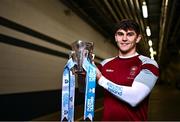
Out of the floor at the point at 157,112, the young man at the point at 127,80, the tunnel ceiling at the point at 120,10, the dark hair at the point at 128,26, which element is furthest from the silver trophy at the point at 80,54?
the tunnel ceiling at the point at 120,10

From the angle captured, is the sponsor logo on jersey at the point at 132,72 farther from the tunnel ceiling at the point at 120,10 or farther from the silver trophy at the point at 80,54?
the tunnel ceiling at the point at 120,10

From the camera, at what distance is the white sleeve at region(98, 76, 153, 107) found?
82.1 inches

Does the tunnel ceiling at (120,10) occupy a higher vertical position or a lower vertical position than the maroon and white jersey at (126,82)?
higher

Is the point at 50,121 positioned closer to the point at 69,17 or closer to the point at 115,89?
the point at 69,17

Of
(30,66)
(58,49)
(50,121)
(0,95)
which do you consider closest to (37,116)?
(50,121)

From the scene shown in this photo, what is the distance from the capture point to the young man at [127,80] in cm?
211

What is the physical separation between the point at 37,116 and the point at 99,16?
7.38 metres

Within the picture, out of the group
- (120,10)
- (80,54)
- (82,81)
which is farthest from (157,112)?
(80,54)

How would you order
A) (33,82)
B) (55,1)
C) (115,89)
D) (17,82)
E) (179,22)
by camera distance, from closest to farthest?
(115,89) → (17,82) → (33,82) → (55,1) → (179,22)

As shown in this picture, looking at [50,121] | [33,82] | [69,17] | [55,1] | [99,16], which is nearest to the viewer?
[50,121]

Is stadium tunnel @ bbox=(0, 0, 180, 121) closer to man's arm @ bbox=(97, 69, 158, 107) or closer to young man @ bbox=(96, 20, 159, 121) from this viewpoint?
young man @ bbox=(96, 20, 159, 121)

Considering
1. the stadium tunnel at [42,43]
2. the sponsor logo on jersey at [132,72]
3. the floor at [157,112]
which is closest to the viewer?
the sponsor logo on jersey at [132,72]

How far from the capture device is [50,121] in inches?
352

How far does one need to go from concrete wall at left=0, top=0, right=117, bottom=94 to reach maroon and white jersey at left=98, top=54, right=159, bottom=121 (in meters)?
5.60
